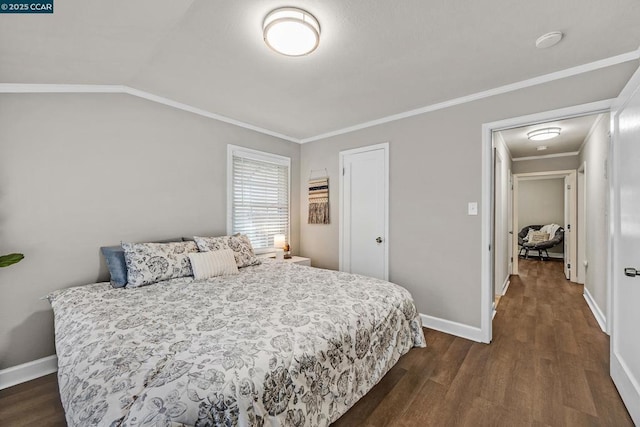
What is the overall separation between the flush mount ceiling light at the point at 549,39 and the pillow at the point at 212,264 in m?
2.95

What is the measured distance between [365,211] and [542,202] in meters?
7.31

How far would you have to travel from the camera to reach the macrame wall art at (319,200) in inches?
159

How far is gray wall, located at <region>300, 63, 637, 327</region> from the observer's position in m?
2.56

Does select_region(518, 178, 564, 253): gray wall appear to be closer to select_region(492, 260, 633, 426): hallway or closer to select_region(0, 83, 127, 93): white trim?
select_region(492, 260, 633, 426): hallway

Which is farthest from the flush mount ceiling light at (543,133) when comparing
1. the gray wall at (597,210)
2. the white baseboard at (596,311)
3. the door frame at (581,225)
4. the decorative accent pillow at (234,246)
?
the decorative accent pillow at (234,246)

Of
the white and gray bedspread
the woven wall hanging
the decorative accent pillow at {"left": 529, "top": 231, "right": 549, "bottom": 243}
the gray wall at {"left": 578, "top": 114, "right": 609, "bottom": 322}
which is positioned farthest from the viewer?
the decorative accent pillow at {"left": 529, "top": 231, "right": 549, "bottom": 243}

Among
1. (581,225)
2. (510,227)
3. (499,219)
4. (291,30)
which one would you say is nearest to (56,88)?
(291,30)

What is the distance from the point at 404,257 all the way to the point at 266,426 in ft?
8.32

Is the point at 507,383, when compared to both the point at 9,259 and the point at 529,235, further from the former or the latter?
the point at 529,235

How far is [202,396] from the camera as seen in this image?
3.08 ft

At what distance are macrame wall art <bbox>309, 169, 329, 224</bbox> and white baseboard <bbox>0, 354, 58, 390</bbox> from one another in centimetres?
304

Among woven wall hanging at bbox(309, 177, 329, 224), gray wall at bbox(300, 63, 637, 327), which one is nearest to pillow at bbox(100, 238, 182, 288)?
woven wall hanging at bbox(309, 177, 329, 224)

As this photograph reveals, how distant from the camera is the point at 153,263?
2.24 meters

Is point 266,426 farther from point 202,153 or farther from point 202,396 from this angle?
point 202,153
